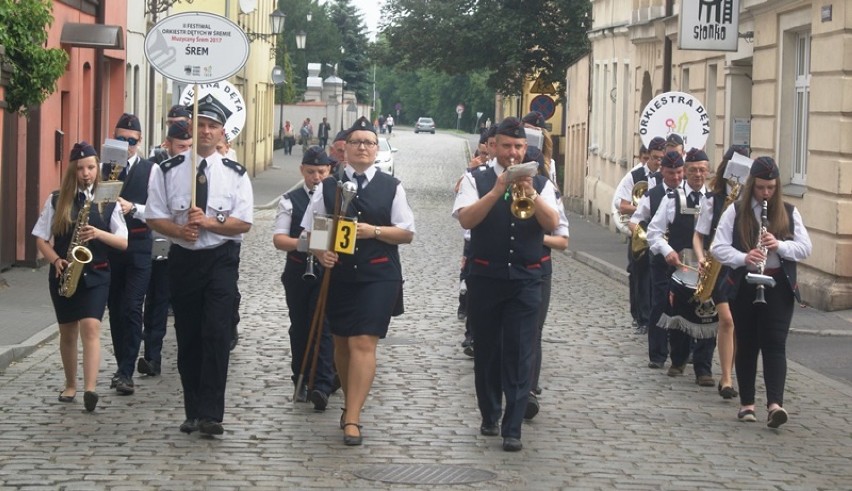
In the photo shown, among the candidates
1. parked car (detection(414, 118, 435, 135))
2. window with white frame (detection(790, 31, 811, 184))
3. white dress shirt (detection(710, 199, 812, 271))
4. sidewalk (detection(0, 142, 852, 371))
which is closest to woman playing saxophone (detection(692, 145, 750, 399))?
white dress shirt (detection(710, 199, 812, 271))

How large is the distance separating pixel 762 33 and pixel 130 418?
1335cm

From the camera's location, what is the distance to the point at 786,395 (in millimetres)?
11609

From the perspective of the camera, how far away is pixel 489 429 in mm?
9531

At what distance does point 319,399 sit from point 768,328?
2851mm

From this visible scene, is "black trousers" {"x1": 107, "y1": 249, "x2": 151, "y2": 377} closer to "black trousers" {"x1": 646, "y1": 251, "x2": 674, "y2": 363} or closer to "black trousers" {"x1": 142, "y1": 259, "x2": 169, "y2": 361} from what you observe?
"black trousers" {"x1": 142, "y1": 259, "x2": 169, "y2": 361}

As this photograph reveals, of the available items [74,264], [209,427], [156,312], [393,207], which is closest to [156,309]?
[156,312]

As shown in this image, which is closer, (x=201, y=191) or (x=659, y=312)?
(x=201, y=191)

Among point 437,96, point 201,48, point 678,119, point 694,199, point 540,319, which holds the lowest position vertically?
point 540,319

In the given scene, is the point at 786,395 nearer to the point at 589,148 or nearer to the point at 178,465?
the point at 178,465

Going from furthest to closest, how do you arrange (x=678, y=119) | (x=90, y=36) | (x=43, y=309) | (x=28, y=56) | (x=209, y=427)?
(x=90, y=36) < (x=678, y=119) < (x=28, y=56) < (x=43, y=309) < (x=209, y=427)

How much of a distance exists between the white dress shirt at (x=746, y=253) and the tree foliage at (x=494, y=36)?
3762cm

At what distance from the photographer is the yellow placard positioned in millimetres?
9102

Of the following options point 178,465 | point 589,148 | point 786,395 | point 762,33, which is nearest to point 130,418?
point 178,465

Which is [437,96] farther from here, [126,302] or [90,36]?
[126,302]
